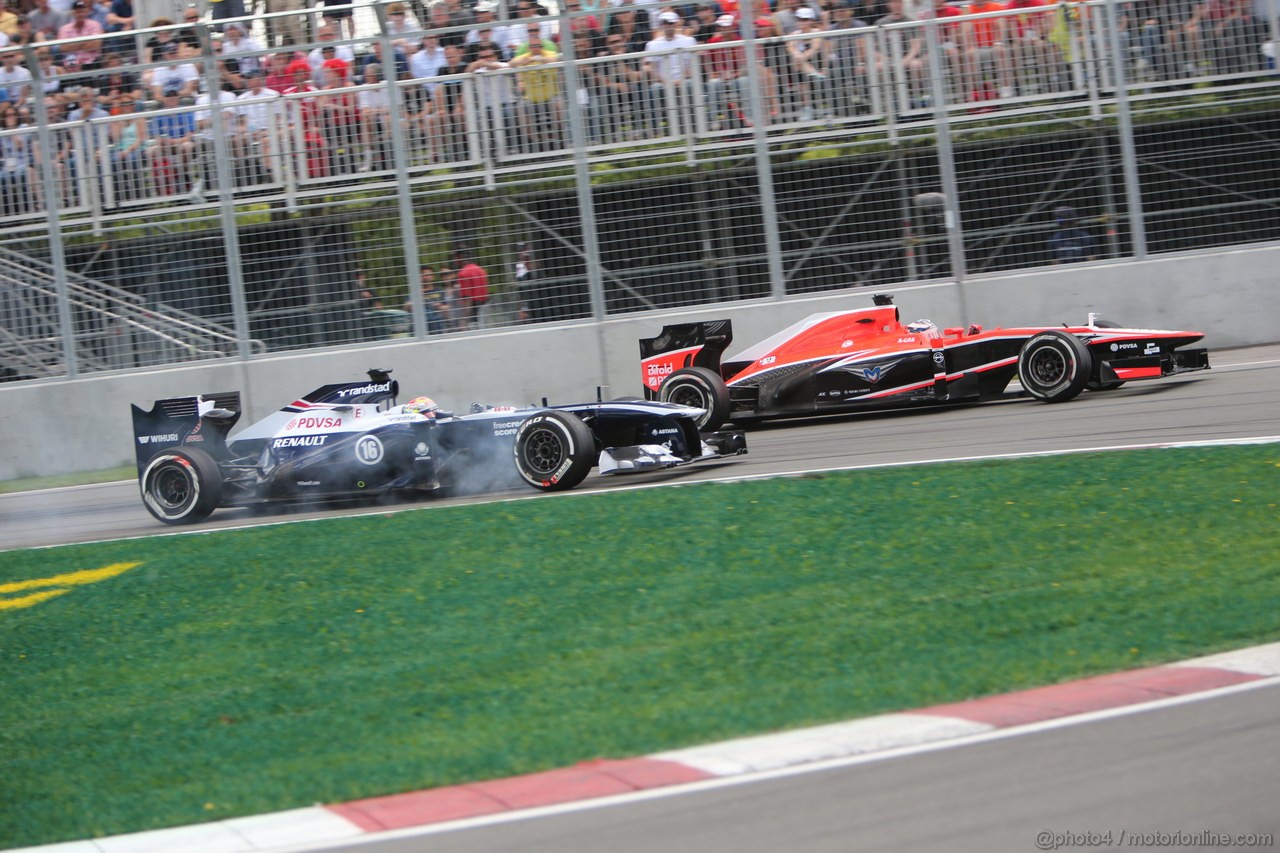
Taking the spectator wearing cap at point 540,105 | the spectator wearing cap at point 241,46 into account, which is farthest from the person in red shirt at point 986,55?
the spectator wearing cap at point 241,46

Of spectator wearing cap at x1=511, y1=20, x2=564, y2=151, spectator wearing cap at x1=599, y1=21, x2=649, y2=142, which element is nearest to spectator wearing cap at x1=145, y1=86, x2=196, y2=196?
spectator wearing cap at x1=511, y1=20, x2=564, y2=151

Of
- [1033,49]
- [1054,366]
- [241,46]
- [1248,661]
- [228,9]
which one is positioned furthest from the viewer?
[228,9]

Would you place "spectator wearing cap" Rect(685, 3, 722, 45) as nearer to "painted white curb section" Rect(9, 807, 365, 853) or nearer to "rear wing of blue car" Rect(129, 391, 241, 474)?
"rear wing of blue car" Rect(129, 391, 241, 474)

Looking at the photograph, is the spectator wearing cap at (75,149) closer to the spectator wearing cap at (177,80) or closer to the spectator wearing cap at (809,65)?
the spectator wearing cap at (177,80)

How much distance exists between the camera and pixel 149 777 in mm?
5797

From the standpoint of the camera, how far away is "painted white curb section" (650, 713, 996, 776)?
201 inches

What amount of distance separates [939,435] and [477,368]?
6426 mm

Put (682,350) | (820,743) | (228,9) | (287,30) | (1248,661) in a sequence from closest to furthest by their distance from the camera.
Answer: (820,743)
(1248,661)
(682,350)
(287,30)
(228,9)

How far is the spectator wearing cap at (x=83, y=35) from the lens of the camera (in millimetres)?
17094

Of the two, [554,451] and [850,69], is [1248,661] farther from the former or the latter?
[850,69]

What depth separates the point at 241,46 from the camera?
17.4 meters

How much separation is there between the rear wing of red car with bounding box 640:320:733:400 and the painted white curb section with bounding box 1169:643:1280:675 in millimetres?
7926

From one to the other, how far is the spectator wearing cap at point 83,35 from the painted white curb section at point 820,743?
14.5 m

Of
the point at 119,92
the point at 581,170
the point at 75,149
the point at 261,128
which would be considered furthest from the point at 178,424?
the point at 119,92
